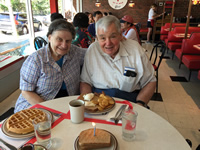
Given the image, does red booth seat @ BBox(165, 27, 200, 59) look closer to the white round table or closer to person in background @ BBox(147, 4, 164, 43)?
person in background @ BBox(147, 4, 164, 43)

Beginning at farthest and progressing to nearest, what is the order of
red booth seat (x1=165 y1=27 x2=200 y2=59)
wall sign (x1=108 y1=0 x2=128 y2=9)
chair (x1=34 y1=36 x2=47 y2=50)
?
1. wall sign (x1=108 y1=0 x2=128 y2=9)
2. red booth seat (x1=165 y1=27 x2=200 y2=59)
3. chair (x1=34 y1=36 x2=47 y2=50)

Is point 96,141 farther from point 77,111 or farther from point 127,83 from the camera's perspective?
point 127,83

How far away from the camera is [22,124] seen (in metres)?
0.97

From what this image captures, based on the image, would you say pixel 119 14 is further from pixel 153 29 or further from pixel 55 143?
pixel 55 143

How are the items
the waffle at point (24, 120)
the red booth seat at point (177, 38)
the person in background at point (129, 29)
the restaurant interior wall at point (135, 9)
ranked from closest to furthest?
the waffle at point (24, 120) → the person in background at point (129, 29) → the red booth seat at point (177, 38) → the restaurant interior wall at point (135, 9)

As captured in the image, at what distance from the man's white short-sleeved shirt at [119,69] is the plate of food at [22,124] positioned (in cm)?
66

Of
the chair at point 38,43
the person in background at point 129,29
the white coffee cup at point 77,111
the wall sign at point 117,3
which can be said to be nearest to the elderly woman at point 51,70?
the white coffee cup at point 77,111

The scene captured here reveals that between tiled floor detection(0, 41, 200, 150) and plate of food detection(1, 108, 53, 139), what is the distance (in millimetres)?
1766

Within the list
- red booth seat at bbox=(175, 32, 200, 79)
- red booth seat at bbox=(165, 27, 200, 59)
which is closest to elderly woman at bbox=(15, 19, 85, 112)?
red booth seat at bbox=(175, 32, 200, 79)

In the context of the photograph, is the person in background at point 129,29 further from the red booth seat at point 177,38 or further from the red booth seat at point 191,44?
the red booth seat at point 177,38

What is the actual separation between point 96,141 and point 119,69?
89 cm

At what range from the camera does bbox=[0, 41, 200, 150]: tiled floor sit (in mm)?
2244

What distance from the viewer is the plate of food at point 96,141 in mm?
815

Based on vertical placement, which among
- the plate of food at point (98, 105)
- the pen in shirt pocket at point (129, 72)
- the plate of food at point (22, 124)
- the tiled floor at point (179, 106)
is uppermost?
the pen in shirt pocket at point (129, 72)
